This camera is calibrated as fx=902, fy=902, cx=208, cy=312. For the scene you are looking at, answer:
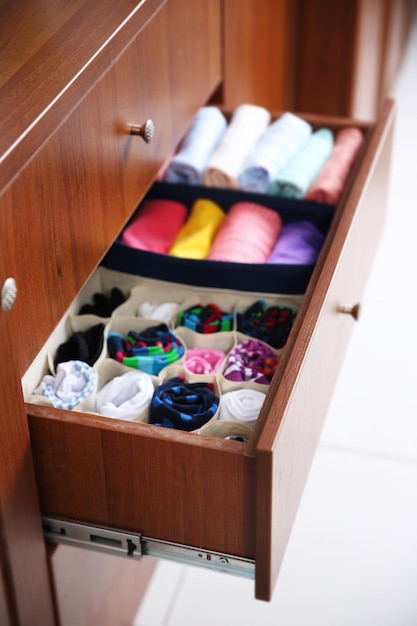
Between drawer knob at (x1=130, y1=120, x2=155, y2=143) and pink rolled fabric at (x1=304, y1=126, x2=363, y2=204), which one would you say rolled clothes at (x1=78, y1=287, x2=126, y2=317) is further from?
pink rolled fabric at (x1=304, y1=126, x2=363, y2=204)

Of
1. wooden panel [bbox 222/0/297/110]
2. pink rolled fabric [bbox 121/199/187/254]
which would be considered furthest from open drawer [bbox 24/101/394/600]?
wooden panel [bbox 222/0/297/110]

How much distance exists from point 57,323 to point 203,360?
0.25 m

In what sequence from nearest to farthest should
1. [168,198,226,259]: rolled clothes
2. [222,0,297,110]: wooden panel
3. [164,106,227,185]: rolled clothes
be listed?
[168,198,226,259]: rolled clothes < [164,106,227,185]: rolled clothes < [222,0,297,110]: wooden panel

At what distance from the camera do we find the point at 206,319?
3.95ft

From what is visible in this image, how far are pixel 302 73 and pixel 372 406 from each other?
35.8 inches

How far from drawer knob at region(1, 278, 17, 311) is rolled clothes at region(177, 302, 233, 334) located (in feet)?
1.33

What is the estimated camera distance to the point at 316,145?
1.48 meters

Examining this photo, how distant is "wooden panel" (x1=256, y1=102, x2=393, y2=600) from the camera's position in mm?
866

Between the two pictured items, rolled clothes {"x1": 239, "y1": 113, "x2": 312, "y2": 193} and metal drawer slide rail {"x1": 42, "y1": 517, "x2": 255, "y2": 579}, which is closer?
metal drawer slide rail {"x1": 42, "y1": 517, "x2": 255, "y2": 579}

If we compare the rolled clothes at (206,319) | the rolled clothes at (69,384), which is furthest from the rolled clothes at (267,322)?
the rolled clothes at (69,384)

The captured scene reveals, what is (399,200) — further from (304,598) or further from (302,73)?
(304,598)

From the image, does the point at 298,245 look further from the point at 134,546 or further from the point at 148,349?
the point at 134,546

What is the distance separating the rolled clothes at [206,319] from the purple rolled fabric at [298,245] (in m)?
0.12

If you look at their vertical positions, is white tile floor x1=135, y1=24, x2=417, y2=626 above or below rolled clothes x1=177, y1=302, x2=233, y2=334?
below
